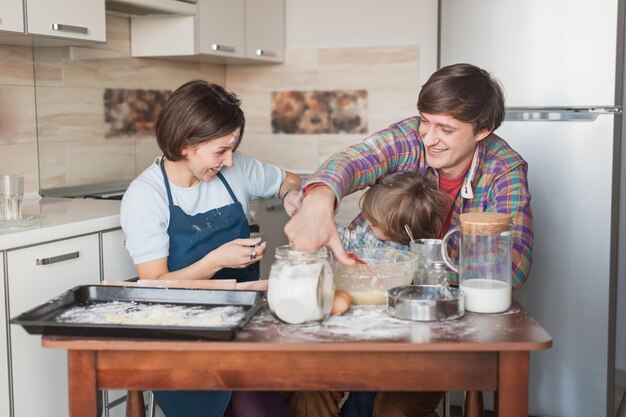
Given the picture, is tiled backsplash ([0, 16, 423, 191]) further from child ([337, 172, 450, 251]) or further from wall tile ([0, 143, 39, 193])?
child ([337, 172, 450, 251])

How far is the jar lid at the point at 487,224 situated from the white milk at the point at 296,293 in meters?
0.38

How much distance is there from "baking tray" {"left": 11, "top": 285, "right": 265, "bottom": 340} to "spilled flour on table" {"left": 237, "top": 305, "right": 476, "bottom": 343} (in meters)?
0.04

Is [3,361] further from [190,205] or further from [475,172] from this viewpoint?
[475,172]

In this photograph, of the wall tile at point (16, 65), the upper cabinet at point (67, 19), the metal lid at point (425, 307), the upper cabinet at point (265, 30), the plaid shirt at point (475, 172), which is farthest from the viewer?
the upper cabinet at point (265, 30)

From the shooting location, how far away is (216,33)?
381 centimetres

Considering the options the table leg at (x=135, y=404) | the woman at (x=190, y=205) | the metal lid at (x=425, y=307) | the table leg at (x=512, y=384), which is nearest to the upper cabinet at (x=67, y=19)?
the woman at (x=190, y=205)

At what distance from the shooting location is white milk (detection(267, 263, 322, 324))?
156cm

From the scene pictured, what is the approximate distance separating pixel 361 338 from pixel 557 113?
195cm

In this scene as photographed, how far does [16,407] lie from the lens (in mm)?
2324

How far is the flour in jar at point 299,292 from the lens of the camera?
1.56 meters

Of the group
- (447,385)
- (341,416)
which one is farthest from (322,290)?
(341,416)

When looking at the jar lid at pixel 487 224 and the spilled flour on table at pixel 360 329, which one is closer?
the spilled flour on table at pixel 360 329

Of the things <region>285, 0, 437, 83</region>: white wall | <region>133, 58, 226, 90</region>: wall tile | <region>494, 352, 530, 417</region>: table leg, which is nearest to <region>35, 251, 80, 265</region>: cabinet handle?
<region>494, 352, 530, 417</region>: table leg

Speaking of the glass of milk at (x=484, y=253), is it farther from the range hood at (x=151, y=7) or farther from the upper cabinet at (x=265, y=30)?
the upper cabinet at (x=265, y=30)
